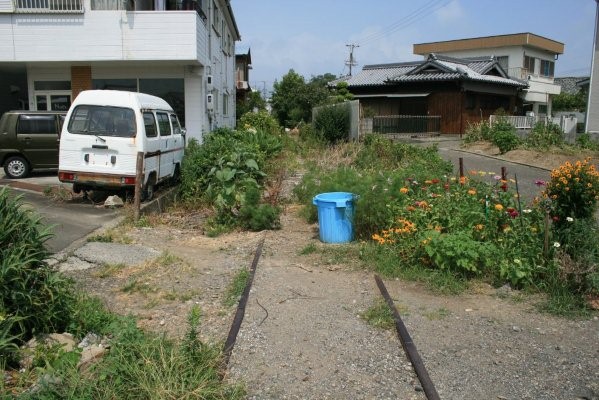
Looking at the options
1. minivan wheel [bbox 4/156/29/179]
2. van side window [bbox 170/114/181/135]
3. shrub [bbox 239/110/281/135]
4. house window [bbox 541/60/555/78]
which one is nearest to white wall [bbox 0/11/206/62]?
van side window [bbox 170/114/181/135]

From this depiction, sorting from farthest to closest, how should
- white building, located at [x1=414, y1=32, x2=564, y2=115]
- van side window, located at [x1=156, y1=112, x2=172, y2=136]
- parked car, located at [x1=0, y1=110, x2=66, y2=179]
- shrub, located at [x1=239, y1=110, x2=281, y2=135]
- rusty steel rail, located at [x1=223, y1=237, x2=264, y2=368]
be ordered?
white building, located at [x1=414, y1=32, x2=564, y2=115] → shrub, located at [x1=239, y1=110, x2=281, y2=135] → parked car, located at [x1=0, y1=110, x2=66, y2=179] → van side window, located at [x1=156, y1=112, x2=172, y2=136] → rusty steel rail, located at [x1=223, y1=237, x2=264, y2=368]

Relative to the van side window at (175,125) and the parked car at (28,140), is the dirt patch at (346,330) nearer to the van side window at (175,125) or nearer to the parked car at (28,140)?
the van side window at (175,125)

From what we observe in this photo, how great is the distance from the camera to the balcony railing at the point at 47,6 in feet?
50.8

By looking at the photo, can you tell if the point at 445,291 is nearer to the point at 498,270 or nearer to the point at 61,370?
the point at 498,270

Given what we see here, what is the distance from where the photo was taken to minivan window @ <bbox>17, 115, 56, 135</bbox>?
13159 millimetres

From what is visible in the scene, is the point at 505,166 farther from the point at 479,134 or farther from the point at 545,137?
the point at 479,134

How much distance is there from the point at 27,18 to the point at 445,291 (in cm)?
1474

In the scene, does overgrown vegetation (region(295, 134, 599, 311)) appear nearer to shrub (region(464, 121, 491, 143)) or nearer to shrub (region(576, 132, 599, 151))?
shrub (region(576, 132, 599, 151))

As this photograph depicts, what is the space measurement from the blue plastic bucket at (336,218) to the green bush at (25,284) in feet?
13.1

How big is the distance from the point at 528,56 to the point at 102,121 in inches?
1557

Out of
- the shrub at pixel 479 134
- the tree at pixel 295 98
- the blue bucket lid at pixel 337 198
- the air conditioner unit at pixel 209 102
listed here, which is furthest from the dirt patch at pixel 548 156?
the tree at pixel 295 98

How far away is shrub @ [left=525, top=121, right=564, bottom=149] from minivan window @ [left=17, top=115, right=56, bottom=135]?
47.5ft

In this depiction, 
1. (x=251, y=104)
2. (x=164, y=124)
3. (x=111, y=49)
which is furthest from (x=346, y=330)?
(x=251, y=104)

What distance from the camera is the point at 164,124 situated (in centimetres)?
1160
